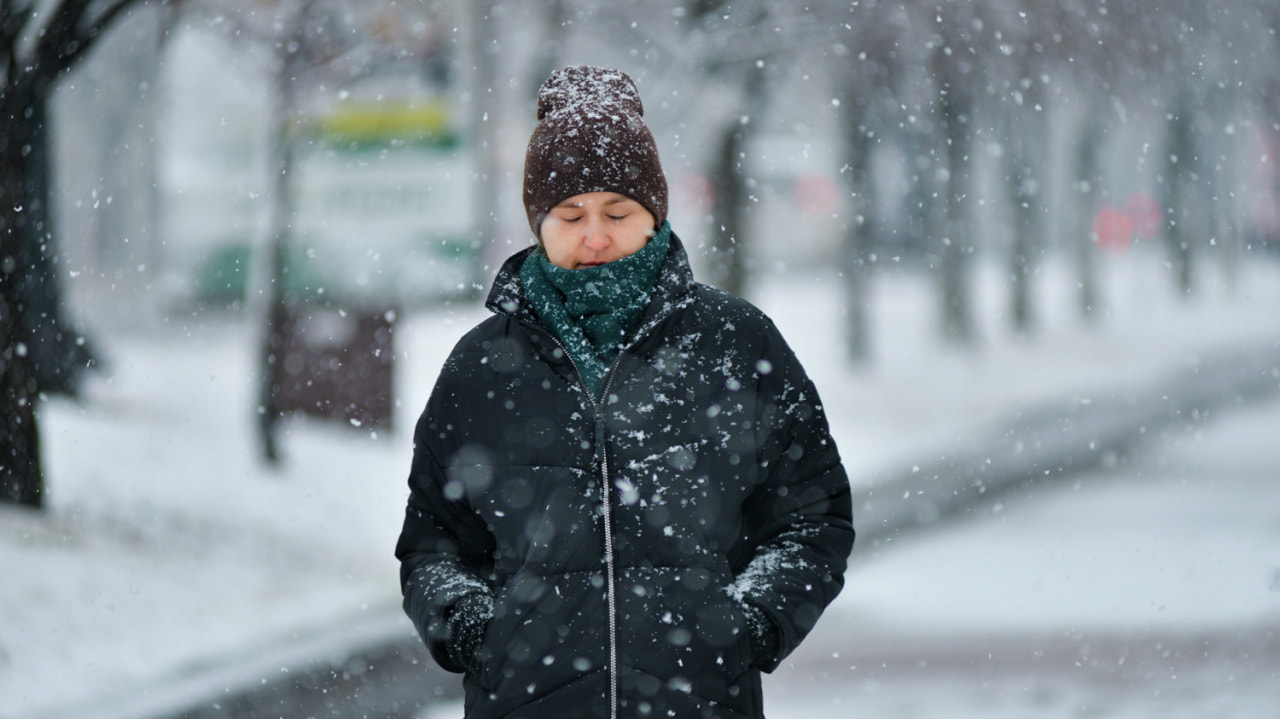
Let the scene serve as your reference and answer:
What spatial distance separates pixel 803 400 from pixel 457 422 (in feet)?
2.01

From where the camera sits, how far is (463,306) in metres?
5.82

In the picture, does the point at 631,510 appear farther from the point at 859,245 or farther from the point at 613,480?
the point at 859,245

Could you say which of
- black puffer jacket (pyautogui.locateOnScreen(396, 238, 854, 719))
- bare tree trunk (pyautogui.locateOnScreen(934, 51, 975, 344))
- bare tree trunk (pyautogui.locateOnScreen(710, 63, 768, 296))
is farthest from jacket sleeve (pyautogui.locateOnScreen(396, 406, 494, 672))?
bare tree trunk (pyautogui.locateOnScreen(934, 51, 975, 344))

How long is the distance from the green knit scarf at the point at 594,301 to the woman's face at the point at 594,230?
0.11ft

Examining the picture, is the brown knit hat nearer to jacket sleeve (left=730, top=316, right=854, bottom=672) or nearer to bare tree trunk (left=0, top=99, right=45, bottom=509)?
jacket sleeve (left=730, top=316, right=854, bottom=672)

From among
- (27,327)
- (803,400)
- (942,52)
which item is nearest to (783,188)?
(942,52)

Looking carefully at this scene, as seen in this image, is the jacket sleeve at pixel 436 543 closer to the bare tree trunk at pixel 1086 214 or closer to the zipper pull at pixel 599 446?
the zipper pull at pixel 599 446

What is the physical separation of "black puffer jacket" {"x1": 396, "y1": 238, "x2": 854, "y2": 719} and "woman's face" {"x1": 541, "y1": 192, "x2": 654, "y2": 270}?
8cm

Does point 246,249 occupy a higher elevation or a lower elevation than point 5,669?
higher

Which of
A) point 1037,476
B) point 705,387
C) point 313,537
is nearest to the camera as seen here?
point 705,387

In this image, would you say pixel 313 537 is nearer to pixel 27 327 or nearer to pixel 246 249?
pixel 27 327

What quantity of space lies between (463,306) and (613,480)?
3743 millimetres

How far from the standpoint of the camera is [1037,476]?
994 centimetres

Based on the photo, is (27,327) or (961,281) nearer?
(27,327)
